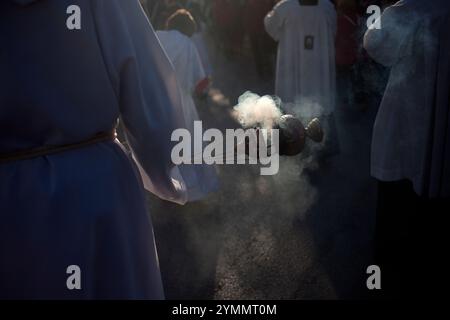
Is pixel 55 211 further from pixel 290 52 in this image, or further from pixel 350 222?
pixel 290 52

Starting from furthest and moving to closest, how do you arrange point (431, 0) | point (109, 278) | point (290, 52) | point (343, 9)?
point (343, 9), point (290, 52), point (431, 0), point (109, 278)

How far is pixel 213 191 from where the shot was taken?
5.15 metres

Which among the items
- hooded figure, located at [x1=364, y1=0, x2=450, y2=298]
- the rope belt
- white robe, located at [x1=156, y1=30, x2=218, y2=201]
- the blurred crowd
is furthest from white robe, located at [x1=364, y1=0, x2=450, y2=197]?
the blurred crowd

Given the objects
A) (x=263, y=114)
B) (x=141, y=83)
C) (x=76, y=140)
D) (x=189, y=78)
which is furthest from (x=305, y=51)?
(x=76, y=140)

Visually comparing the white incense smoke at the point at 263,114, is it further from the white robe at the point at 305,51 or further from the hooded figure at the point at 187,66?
the white robe at the point at 305,51

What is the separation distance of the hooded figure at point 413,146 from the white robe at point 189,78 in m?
1.56

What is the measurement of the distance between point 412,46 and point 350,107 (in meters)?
5.30

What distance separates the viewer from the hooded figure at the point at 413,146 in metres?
3.62

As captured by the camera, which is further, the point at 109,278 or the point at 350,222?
the point at 350,222

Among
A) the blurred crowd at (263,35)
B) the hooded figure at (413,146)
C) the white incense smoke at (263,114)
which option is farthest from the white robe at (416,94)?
the blurred crowd at (263,35)

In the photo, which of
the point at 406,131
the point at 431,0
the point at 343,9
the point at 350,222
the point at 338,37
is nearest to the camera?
the point at 431,0

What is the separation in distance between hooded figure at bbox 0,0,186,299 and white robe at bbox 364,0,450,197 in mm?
2065

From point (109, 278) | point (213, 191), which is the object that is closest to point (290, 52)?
point (213, 191)

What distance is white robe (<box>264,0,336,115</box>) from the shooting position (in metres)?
6.51
